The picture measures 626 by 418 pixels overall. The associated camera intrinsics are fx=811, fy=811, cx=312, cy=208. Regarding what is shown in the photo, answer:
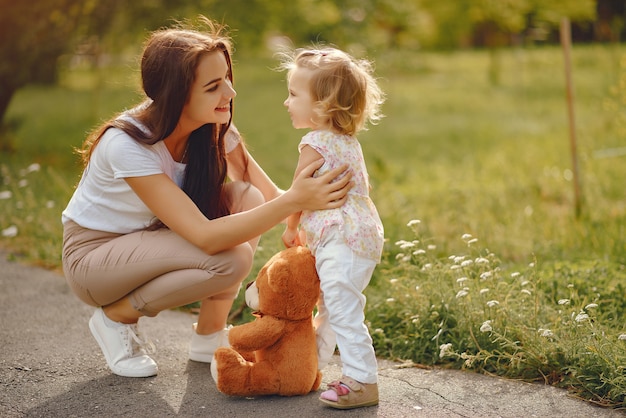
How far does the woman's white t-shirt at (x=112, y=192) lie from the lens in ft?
10.2

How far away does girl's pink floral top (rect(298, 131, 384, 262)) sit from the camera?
9.38 ft

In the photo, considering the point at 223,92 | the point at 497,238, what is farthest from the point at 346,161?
the point at 497,238

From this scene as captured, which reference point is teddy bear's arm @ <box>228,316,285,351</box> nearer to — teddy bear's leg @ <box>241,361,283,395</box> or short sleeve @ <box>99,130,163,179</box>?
teddy bear's leg @ <box>241,361,283,395</box>

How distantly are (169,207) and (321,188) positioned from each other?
0.61 m

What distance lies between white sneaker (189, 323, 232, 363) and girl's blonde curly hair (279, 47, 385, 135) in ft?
3.48

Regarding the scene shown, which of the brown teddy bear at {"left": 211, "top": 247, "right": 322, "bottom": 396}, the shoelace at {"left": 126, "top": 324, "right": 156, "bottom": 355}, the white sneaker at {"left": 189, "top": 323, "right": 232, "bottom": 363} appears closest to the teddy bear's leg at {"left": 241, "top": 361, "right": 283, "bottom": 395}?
the brown teddy bear at {"left": 211, "top": 247, "right": 322, "bottom": 396}

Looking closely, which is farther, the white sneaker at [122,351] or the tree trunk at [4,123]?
the tree trunk at [4,123]

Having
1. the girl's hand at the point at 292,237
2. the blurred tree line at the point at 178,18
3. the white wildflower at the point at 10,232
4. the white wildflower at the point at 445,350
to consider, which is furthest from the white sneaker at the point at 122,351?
the blurred tree line at the point at 178,18

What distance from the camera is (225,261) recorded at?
10.2 ft

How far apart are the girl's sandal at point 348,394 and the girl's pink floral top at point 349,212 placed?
0.45m

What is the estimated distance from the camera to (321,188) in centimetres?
287

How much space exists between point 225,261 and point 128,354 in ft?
1.89

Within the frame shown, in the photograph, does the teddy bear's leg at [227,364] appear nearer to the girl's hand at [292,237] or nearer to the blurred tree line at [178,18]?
the girl's hand at [292,237]

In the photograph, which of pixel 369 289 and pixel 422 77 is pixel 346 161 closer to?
pixel 369 289
